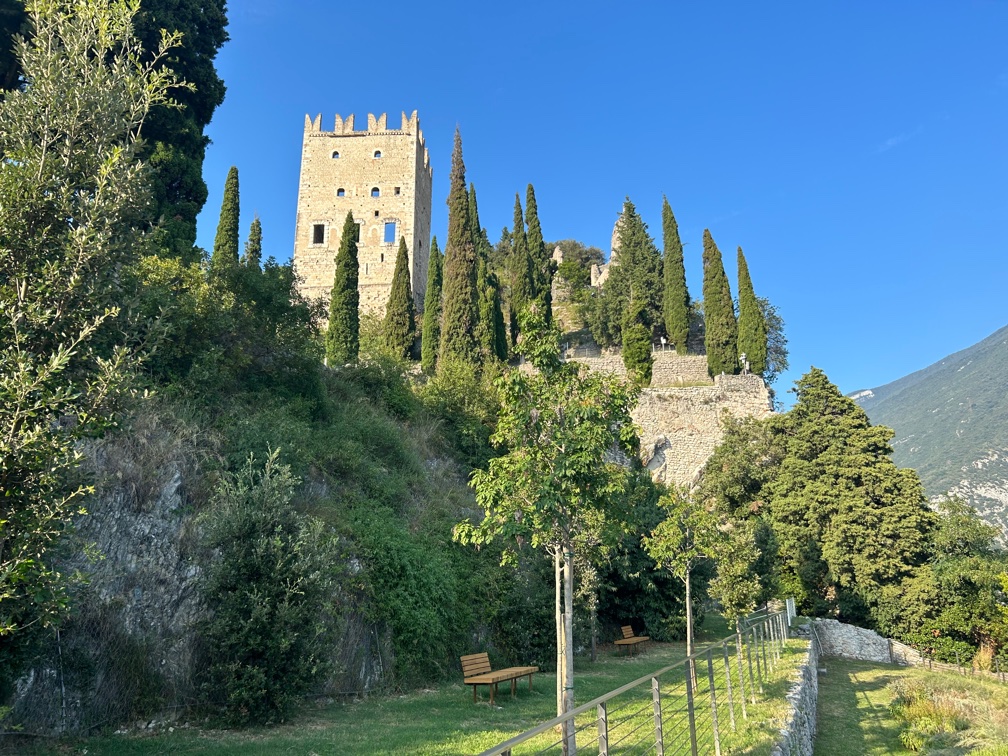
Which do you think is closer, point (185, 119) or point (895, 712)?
point (895, 712)

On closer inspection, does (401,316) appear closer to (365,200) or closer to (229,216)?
(229,216)

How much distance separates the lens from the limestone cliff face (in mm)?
32438

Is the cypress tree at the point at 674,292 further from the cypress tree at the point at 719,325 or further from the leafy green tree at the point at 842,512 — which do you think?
the leafy green tree at the point at 842,512

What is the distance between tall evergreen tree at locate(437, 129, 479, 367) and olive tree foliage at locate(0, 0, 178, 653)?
22762 mm

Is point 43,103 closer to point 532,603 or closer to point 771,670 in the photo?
point 532,603

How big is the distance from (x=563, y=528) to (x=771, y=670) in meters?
7.79

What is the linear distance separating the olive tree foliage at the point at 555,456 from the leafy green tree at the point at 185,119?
12866 millimetres

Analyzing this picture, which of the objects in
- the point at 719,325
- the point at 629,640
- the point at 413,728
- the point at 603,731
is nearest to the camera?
the point at 603,731

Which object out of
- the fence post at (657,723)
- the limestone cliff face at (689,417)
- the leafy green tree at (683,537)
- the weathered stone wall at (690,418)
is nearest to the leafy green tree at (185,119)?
the leafy green tree at (683,537)

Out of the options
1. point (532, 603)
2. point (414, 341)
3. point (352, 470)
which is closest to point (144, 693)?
point (352, 470)

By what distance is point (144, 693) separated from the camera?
818 centimetres

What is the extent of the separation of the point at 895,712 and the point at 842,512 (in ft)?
37.4

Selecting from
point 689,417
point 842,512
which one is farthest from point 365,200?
point 842,512

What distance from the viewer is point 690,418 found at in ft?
108
